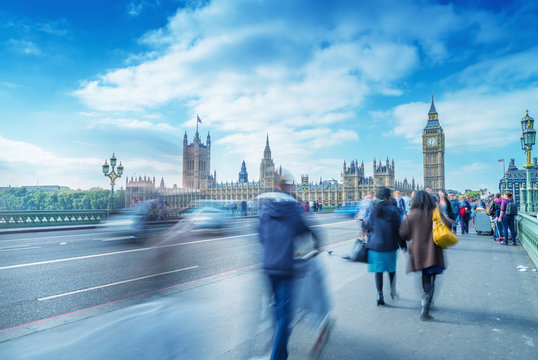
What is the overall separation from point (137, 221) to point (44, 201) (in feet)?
151

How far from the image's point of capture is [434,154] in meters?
126

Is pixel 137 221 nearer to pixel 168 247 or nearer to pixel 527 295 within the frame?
pixel 168 247

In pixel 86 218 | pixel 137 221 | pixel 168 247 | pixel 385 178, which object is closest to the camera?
pixel 168 247

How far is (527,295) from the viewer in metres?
5.76

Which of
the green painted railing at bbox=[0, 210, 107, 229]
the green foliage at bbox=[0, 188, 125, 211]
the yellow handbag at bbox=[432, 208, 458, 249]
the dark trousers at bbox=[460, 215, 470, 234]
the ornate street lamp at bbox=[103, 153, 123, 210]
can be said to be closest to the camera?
the yellow handbag at bbox=[432, 208, 458, 249]

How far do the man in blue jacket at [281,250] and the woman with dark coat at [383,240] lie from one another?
2.32 metres

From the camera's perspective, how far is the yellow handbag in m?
4.56

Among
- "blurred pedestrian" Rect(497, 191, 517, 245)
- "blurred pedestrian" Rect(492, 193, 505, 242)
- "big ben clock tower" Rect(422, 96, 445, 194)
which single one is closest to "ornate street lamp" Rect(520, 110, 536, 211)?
"blurred pedestrian" Rect(492, 193, 505, 242)

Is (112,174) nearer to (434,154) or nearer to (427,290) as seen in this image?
(427,290)

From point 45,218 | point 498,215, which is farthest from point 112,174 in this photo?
point 498,215

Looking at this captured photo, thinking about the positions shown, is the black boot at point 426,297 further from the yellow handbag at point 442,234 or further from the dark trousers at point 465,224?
the dark trousers at point 465,224

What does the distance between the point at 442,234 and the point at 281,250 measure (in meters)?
2.53

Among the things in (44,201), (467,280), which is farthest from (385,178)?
(467,280)

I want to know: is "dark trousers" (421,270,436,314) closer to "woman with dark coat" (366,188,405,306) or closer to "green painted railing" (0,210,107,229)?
"woman with dark coat" (366,188,405,306)
